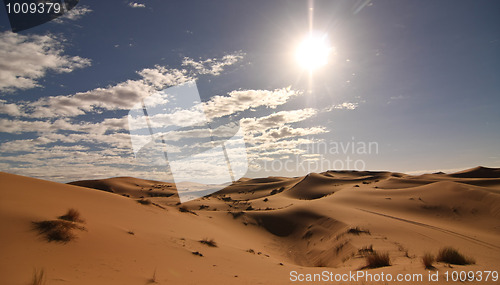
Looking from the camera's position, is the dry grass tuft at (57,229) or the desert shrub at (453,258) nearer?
the dry grass tuft at (57,229)

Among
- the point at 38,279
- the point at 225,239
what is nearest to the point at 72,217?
the point at 38,279

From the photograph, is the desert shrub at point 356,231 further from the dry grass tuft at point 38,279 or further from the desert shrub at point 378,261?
the dry grass tuft at point 38,279

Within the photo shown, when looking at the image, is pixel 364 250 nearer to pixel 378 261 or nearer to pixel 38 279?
pixel 378 261

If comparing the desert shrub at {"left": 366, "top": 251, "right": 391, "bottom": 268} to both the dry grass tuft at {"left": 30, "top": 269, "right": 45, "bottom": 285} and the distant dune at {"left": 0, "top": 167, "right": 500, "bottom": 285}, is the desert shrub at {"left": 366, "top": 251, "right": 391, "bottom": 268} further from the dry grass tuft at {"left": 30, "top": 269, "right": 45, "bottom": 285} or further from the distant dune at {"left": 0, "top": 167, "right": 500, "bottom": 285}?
the dry grass tuft at {"left": 30, "top": 269, "right": 45, "bottom": 285}

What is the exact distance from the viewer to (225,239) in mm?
12211

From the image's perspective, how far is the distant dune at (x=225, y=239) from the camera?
16.3ft

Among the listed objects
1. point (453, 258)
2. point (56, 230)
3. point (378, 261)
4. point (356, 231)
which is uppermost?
point (56, 230)

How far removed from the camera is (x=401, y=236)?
11.1 meters

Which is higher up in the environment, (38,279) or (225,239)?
(38,279)

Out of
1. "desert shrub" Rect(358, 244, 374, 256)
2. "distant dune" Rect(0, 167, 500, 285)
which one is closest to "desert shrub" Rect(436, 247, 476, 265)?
"distant dune" Rect(0, 167, 500, 285)

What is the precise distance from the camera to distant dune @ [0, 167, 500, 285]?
4973 millimetres

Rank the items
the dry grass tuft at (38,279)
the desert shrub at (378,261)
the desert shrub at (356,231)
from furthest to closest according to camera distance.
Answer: the desert shrub at (356,231) → the desert shrub at (378,261) → the dry grass tuft at (38,279)

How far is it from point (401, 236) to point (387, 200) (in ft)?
36.0

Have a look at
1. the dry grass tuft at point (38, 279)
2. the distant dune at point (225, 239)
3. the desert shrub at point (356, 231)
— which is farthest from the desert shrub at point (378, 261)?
the dry grass tuft at point (38, 279)
